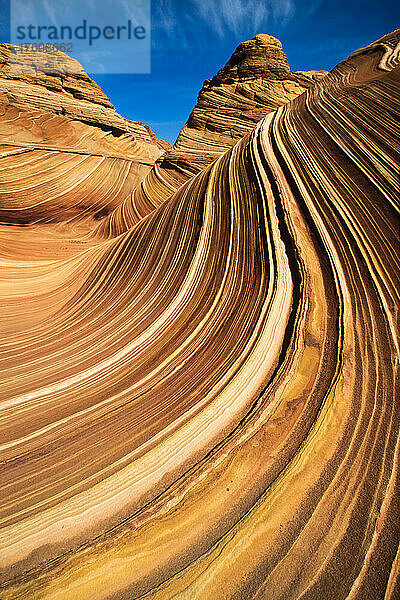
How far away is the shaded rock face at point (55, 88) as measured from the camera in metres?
6.23

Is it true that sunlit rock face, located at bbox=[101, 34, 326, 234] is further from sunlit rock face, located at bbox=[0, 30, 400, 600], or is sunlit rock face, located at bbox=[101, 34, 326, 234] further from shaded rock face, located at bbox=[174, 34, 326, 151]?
sunlit rock face, located at bbox=[0, 30, 400, 600]

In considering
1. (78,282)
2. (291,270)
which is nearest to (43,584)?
(291,270)

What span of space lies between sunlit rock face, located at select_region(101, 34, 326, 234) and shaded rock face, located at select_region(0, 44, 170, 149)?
227 centimetres

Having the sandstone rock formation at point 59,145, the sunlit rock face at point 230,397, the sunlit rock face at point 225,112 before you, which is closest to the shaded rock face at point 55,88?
the sandstone rock formation at point 59,145

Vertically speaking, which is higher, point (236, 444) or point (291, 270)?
point (291, 270)

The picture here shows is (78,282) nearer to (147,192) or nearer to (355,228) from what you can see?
(355,228)

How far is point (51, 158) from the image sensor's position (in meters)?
5.93

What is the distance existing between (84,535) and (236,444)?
0.56 metres

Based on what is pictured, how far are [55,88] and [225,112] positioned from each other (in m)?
3.96

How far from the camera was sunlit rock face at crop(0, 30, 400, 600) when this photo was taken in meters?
0.84

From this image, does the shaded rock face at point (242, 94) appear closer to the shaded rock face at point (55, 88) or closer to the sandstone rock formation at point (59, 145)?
the sandstone rock formation at point (59, 145)

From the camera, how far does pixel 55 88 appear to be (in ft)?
22.4

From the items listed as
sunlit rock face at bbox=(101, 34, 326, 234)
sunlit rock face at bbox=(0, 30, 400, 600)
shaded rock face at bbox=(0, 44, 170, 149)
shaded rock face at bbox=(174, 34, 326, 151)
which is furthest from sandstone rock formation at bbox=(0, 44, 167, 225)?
sunlit rock face at bbox=(0, 30, 400, 600)

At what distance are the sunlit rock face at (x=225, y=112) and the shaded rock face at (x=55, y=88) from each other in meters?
2.27
